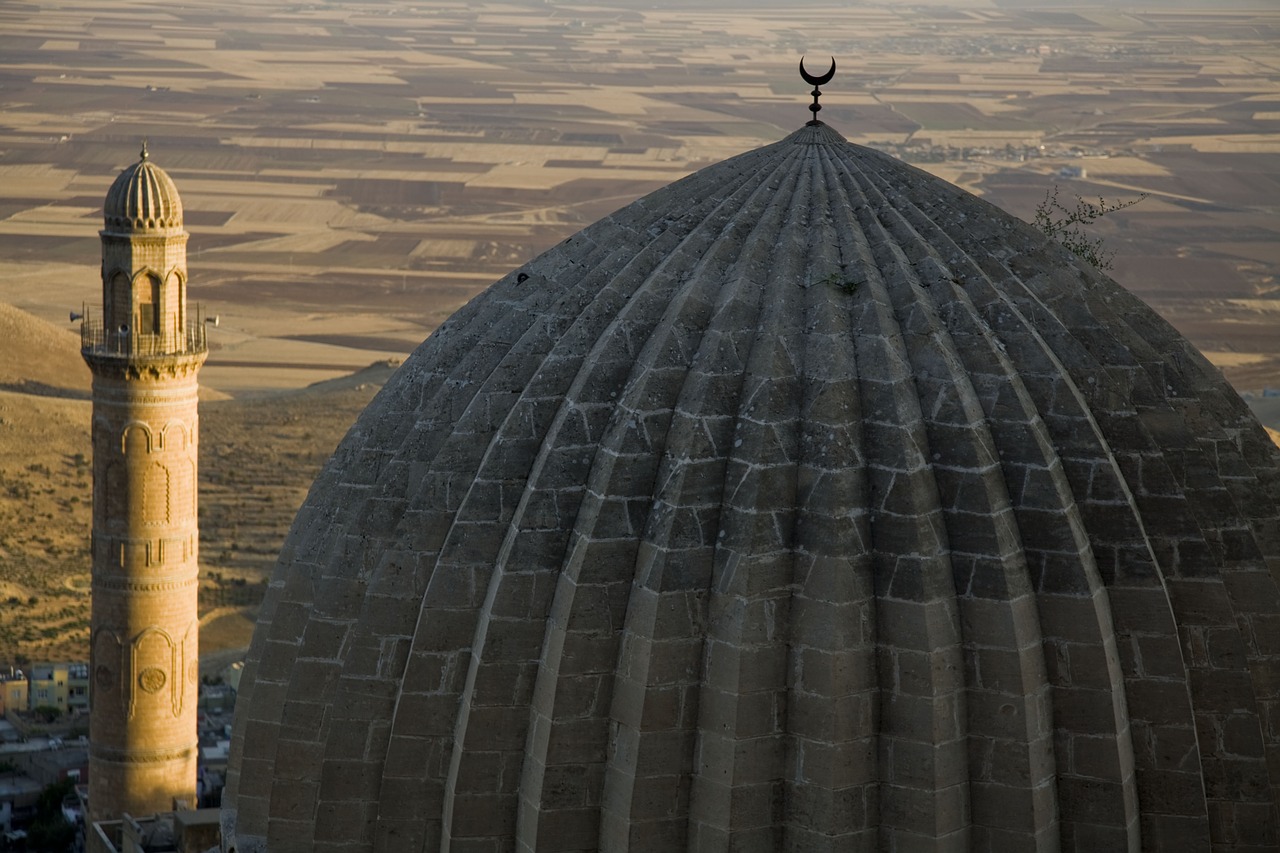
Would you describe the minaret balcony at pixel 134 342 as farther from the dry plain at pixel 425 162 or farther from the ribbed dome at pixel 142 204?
the dry plain at pixel 425 162

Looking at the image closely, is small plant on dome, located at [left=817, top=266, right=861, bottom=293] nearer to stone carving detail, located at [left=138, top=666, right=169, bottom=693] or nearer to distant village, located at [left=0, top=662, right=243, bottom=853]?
distant village, located at [left=0, top=662, right=243, bottom=853]

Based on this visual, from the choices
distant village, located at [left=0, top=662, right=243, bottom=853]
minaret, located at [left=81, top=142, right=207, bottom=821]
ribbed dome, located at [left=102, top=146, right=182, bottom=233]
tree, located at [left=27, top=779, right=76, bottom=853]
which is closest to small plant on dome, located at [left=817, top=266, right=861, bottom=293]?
minaret, located at [left=81, top=142, right=207, bottom=821]

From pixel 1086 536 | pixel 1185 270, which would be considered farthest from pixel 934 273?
pixel 1185 270

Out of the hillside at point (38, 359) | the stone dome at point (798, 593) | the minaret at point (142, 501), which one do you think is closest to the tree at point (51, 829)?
the minaret at point (142, 501)

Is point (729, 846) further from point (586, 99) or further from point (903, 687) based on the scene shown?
point (586, 99)

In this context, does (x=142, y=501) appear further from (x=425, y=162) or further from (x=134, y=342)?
(x=425, y=162)

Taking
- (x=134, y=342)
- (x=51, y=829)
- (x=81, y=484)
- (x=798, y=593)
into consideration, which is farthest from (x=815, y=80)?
(x=81, y=484)
